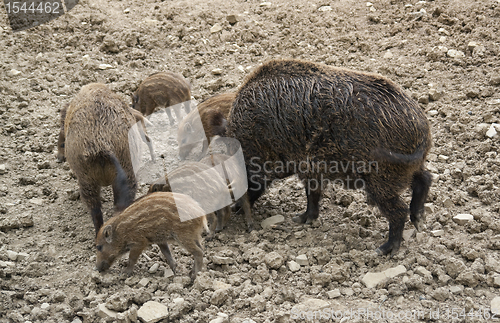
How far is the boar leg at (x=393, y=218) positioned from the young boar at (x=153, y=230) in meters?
1.32

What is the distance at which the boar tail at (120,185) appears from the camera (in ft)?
13.3

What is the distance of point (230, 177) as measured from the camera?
4398mm

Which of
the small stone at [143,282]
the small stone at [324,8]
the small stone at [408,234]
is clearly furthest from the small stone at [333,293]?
the small stone at [324,8]

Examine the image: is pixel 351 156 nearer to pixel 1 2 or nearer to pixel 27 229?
pixel 27 229

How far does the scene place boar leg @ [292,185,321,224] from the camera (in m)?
4.38

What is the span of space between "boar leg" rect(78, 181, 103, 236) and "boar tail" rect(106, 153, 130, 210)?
0.16m

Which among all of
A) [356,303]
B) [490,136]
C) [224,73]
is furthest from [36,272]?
[490,136]

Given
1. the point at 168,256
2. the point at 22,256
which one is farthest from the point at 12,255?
the point at 168,256

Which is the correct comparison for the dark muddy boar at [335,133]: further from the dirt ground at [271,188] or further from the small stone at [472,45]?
the small stone at [472,45]

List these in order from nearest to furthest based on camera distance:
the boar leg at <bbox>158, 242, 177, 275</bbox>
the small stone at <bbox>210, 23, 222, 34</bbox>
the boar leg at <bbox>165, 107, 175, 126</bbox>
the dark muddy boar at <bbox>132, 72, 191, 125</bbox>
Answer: the boar leg at <bbox>158, 242, 177, 275</bbox> → the dark muddy boar at <bbox>132, 72, 191, 125</bbox> → the boar leg at <bbox>165, 107, 175, 126</bbox> → the small stone at <bbox>210, 23, 222, 34</bbox>

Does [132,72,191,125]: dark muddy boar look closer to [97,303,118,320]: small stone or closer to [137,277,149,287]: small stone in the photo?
[137,277,149,287]: small stone

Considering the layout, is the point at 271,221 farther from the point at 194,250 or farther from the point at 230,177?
the point at 194,250

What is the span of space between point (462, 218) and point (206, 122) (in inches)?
94.2

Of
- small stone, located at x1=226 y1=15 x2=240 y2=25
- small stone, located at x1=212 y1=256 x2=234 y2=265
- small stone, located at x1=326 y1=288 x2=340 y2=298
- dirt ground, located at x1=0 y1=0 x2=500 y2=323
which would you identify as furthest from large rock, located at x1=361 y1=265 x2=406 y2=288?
small stone, located at x1=226 y1=15 x2=240 y2=25
